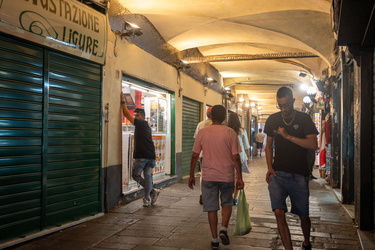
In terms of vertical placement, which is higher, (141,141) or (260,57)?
(260,57)

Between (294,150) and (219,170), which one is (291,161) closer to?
(294,150)

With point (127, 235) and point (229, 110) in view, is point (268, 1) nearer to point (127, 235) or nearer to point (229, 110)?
point (127, 235)

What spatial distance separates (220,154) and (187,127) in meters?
7.72

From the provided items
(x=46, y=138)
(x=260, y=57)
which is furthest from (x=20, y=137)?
(x=260, y=57)

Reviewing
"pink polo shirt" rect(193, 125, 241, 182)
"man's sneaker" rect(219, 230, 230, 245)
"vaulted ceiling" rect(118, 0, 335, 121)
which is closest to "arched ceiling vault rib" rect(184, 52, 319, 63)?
"vaulted ceiling" rect(118, 0, 335, 121)

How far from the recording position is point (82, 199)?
5836 mm

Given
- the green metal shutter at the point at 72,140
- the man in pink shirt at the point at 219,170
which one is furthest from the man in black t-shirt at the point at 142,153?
the man in pink shirt at the point at 219,170

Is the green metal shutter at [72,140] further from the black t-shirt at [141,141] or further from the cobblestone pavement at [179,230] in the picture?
the black t-shirt at [141,141]

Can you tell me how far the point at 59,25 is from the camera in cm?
507

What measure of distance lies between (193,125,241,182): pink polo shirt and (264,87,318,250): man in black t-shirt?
0.56 m

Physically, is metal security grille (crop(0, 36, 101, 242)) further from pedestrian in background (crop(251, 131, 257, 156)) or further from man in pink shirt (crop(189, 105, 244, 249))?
pedestrian in background (crop(251, 131, 257, 156))

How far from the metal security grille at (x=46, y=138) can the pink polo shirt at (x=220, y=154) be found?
2235mm

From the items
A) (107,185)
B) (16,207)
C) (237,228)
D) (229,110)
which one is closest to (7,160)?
(16,207)

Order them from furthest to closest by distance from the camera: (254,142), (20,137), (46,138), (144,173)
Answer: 1. (254,142)
2. (144,173)
3. (46,138)
4. (20,137)
